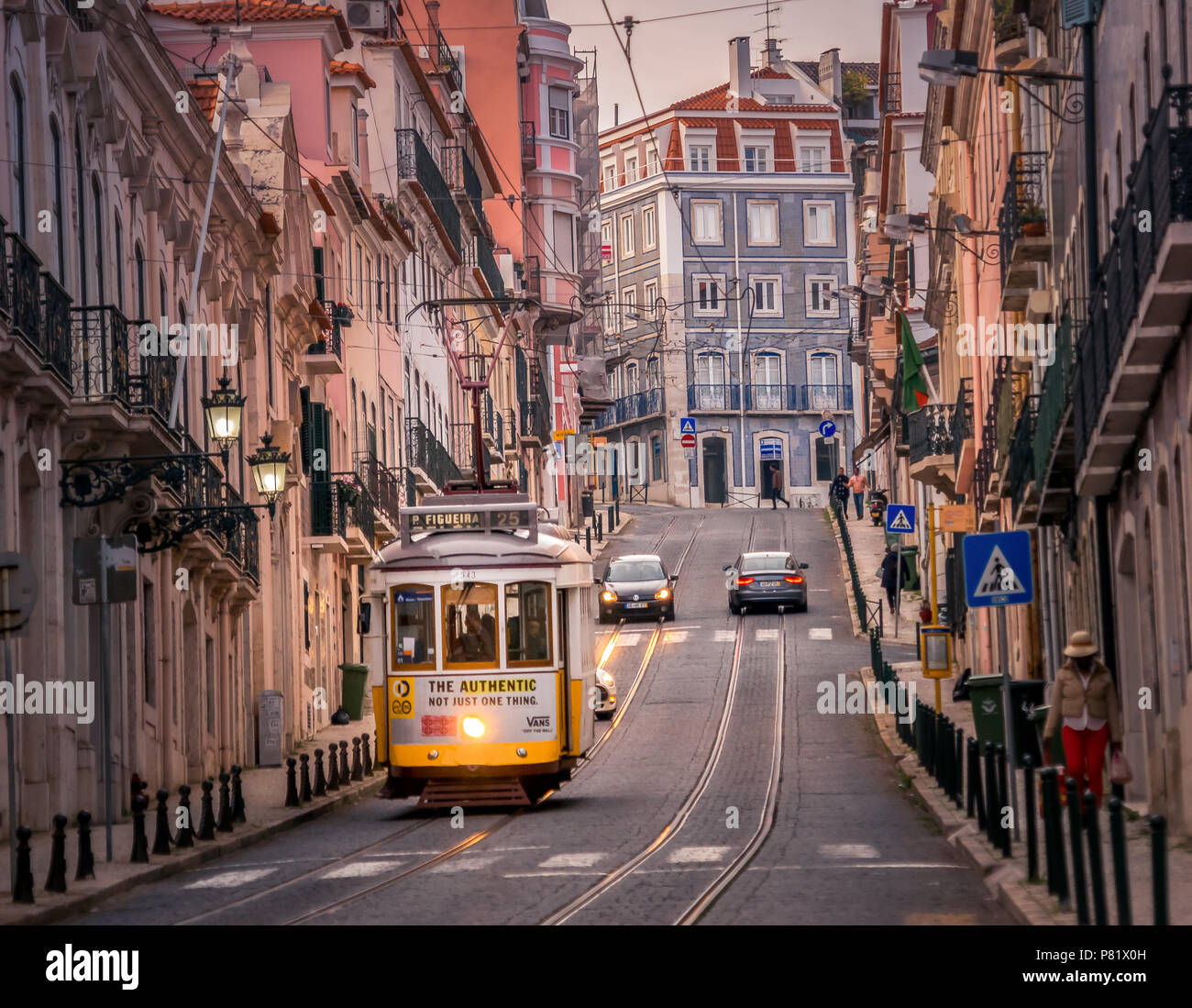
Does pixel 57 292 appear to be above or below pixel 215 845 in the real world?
above

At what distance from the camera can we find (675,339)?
10212 cm

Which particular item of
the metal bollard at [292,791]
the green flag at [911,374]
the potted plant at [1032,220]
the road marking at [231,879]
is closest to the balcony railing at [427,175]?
the green flag at [911,374]

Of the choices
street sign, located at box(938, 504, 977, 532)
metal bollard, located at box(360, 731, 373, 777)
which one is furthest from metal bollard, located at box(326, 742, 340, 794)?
street sign, located at box(938, 504, 977, 532)

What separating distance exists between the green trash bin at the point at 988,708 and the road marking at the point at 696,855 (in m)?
5.47

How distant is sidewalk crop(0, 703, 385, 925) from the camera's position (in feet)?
51.6

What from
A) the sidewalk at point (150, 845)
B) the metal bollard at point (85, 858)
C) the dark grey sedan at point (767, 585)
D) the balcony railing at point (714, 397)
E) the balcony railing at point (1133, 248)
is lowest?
the sidewalk at point (150, 845)

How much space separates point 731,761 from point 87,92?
1137cm

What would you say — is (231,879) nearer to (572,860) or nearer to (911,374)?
(572,860)

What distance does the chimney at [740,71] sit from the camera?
10638cm

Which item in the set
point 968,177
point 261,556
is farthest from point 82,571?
point 968,177

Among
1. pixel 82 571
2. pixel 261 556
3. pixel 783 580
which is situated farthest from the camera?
pixel 783 580

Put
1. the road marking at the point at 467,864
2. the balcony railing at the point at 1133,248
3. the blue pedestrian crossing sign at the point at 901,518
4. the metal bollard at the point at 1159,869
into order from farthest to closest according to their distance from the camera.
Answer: the blue pedestrian crossing sign at the point at 901,518, the road marking at the point at 467,864, the balcony railing at the point at 1133,248, the metal bollard at the point at 1159,869

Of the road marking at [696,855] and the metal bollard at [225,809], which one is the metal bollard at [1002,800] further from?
the metal bollard at [225,809]

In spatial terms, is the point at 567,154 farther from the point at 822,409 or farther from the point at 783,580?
the point at 783,580
